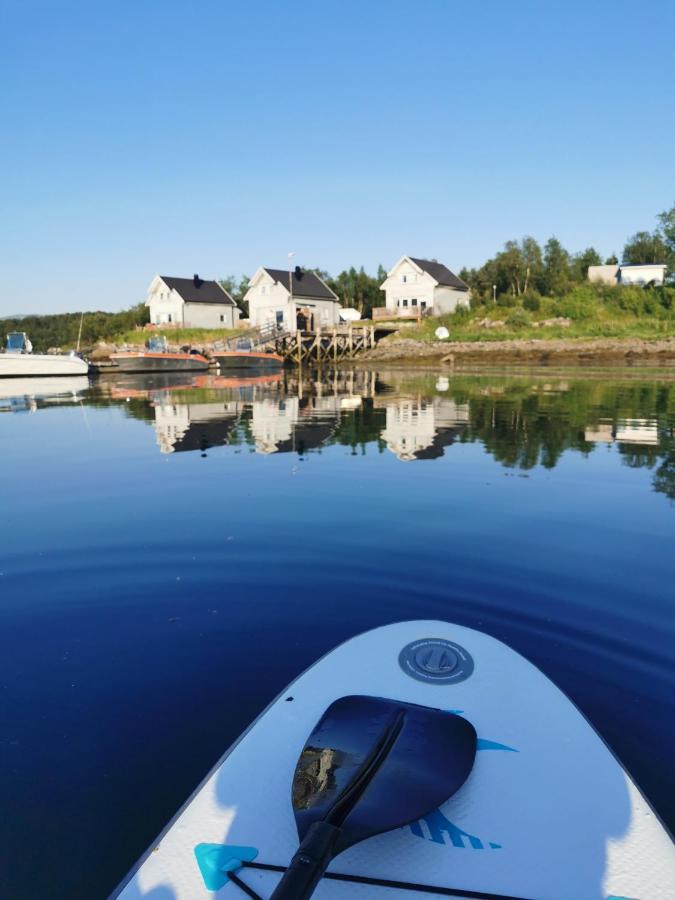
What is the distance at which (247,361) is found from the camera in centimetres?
4278

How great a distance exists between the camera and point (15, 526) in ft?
23.9

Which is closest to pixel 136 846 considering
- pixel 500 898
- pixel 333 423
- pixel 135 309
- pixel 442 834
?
pixel 442 834

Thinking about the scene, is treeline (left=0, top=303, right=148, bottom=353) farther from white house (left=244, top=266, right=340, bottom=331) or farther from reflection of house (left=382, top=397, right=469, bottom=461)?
reflection of house (left=382, top=397, right=469, bottom=461)

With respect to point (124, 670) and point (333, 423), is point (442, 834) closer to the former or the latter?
point (124, 670)

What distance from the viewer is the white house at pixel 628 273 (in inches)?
2447

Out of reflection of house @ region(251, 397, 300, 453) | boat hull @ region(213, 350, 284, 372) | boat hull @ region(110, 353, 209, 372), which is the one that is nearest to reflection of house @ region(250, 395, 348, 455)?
reflection of house @ region(251, 397, 300, 453)

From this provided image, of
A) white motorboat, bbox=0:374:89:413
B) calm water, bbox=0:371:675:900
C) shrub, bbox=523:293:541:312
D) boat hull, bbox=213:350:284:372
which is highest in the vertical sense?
shrub, bbox=523:293:541:312

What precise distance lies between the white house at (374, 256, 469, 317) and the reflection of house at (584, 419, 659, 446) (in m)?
45.9

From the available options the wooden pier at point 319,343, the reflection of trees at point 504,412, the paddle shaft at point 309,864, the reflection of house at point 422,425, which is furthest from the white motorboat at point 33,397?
the paddle shaft at point 309,864

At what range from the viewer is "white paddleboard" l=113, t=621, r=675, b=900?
6.07 feet

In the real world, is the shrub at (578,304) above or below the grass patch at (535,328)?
above

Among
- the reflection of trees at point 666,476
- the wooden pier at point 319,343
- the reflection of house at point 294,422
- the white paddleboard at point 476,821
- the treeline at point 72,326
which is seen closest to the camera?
the white paddleboard at point 476,821

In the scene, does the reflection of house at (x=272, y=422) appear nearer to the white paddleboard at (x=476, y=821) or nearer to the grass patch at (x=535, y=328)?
the white paddleboard at (x=476, y=821)

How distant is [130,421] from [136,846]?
1559 centimetres
